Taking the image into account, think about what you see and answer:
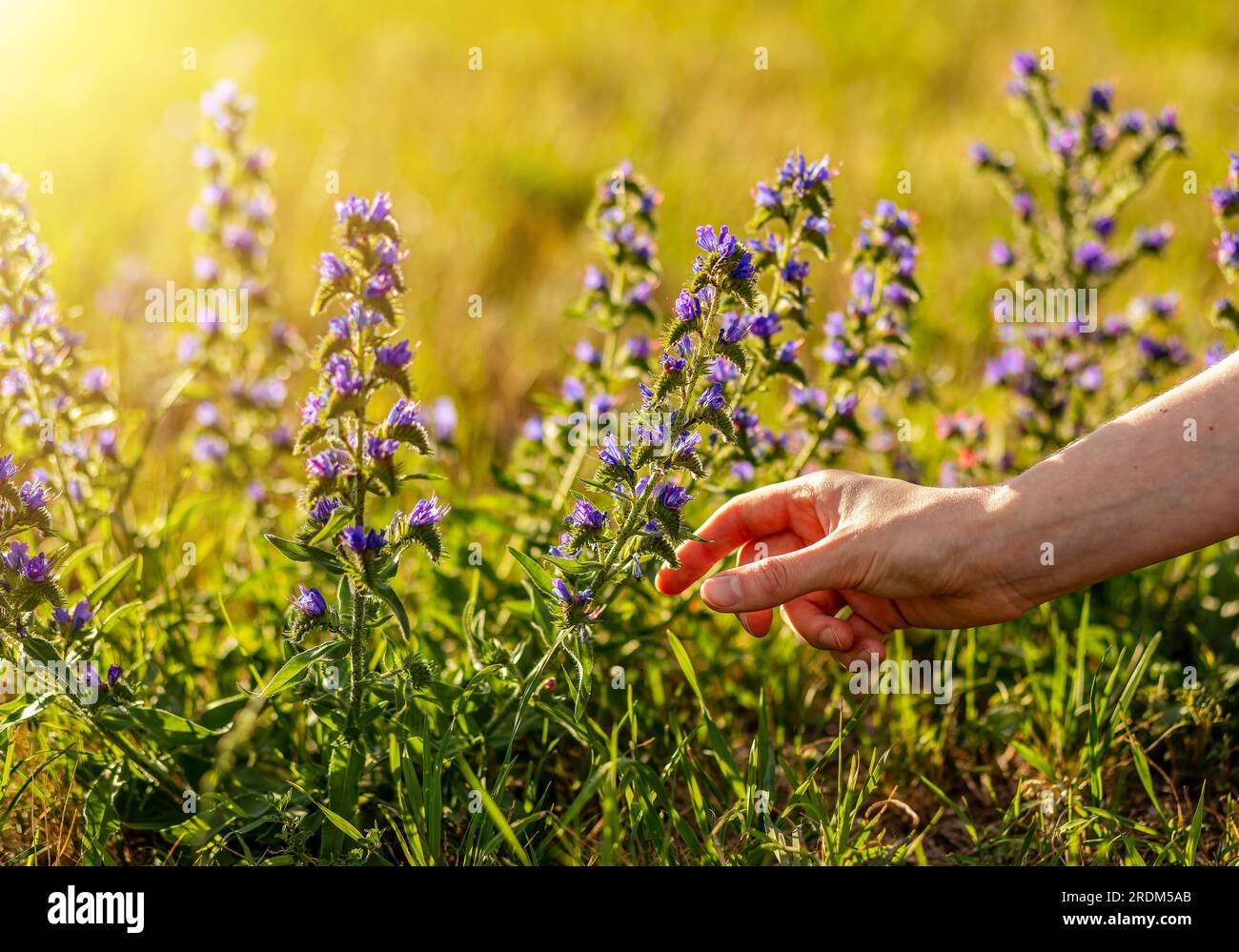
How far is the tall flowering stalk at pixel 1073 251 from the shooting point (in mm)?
4344

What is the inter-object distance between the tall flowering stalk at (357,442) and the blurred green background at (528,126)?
1692 mm

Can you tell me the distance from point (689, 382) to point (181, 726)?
5.09ft

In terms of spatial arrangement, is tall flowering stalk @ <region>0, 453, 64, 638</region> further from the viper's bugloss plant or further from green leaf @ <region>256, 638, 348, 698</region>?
the viper's bugloss plant

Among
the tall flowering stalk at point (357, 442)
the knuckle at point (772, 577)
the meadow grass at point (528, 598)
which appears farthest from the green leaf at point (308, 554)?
the knuckle at point (772, 577)

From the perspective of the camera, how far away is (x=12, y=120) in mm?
8219

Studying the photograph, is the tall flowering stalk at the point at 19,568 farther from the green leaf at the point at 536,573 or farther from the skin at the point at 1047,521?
the skin at the point at 1047,521

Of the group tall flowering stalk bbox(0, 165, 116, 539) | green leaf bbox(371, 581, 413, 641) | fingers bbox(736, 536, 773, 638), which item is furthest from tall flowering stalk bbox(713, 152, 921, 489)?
tall flowering stalk bbox(0, 165, 116, 539)

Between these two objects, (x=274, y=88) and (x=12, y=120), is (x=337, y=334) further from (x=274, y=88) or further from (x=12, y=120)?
(x=274, y=88)

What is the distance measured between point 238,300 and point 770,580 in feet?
8.60

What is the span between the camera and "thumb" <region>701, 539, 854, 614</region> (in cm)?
270

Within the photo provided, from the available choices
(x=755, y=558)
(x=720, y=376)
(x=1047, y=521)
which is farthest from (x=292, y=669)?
(x=1047, y=521)

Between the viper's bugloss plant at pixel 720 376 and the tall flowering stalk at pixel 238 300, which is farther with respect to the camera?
the tall flowering stalk at pixel 238 300

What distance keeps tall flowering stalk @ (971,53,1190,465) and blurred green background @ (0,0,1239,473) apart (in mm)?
702

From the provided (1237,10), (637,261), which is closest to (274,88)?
(637,261)
